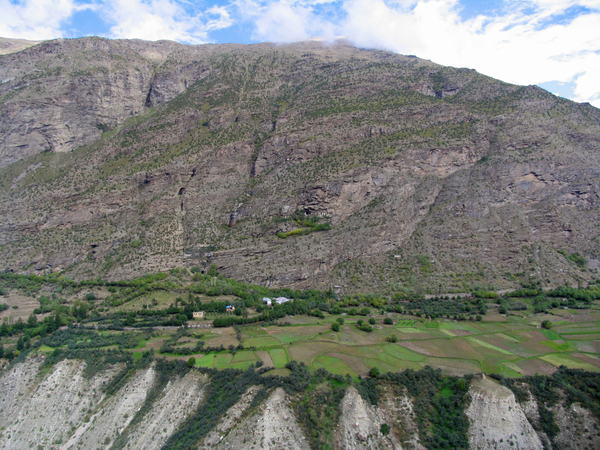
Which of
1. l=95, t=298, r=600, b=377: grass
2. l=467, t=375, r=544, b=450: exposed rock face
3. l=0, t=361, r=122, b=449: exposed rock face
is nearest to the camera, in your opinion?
l=467, t=375, r=544, b=450: exposed rock face

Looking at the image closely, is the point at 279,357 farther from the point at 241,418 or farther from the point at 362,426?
the point at 362,426

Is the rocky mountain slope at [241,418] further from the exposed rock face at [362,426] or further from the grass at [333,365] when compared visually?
the grass at [333,365]

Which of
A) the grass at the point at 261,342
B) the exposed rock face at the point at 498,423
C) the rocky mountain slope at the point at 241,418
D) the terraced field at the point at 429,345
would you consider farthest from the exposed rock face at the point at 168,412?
the exposed rock face at the point at 498,423

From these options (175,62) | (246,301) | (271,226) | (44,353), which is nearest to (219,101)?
(175,62)

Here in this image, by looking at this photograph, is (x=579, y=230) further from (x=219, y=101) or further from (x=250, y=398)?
(x=219, y=101)

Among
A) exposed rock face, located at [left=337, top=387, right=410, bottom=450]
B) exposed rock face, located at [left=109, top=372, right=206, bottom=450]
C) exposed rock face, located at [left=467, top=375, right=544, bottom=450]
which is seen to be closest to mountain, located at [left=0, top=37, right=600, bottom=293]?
exposed rock face, located at [left=467, top=375, right=544, bottom=450]

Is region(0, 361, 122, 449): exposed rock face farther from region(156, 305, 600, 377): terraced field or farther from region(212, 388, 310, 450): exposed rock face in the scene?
region(212, 388, 310, 450): exposed rock face
